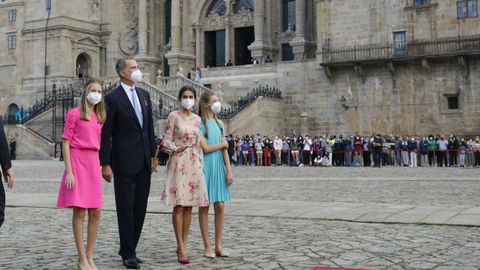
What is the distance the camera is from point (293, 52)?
4303 centimetres

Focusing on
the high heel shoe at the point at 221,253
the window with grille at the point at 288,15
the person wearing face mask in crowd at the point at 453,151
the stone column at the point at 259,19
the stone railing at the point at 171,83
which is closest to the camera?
the high heel shoe at the point at 221,253

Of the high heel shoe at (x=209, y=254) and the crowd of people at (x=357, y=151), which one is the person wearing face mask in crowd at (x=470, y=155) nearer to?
the crowd of people at (x=357, y=151)

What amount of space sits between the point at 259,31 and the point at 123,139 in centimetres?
3713

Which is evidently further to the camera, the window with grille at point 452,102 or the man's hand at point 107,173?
the window with grille at point 452,102

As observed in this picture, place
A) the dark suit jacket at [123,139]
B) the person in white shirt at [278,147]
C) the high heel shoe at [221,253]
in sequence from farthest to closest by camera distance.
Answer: the person in white shirt at [278,147] → the high heel shoe at [221,253] → the dark suit jacket at [123,139]

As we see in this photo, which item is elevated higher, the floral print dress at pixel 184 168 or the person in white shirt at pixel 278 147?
the person in white shirt at pixel 278 147

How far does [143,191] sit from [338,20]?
3136cm

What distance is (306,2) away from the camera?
144 ft

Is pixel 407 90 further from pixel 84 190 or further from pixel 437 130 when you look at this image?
pixel 84 190

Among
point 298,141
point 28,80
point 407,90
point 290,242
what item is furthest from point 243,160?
point 290,242

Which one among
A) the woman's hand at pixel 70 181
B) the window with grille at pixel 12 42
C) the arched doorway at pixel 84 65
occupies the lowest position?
the woman's hand at pixel 70 181

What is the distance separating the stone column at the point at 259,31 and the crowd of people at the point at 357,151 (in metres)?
9.84

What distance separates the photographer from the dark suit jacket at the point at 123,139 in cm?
769

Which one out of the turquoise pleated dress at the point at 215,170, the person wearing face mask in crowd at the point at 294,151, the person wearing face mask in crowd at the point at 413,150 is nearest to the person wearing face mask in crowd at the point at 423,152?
the person wearing face mask in crowd at the point at 413,150
